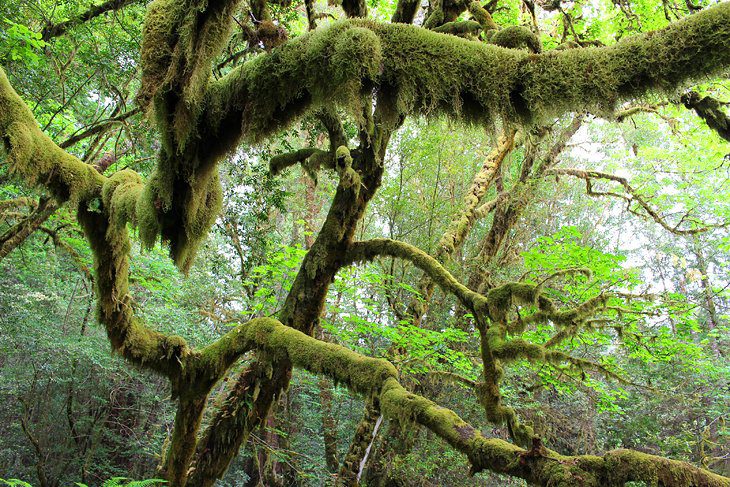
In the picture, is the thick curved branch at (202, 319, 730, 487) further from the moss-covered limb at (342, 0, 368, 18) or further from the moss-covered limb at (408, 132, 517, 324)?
the moss-covered limb at (408, 132, 517, 324)

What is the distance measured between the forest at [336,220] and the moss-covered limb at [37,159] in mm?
17

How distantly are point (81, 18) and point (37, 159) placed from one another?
3459mm

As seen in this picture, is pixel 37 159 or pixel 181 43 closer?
pixel 181 43

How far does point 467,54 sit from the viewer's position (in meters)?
2.34

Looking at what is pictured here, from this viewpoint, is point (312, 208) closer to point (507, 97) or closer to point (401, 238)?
point (401, 238)

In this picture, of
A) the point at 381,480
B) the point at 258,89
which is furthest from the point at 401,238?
the point at 258,89

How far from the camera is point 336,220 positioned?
534 centimetres

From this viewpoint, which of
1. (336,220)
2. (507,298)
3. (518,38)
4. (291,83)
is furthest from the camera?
(336,220)

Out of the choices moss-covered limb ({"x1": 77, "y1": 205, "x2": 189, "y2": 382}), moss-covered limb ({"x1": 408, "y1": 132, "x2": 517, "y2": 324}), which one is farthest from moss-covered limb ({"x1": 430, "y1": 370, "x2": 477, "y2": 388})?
moss-covered limb ({"x1": 77, "y1": 205, "x2": 189, "y2": 382})

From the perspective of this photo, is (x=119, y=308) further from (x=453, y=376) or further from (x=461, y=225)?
(x=461, y=225)

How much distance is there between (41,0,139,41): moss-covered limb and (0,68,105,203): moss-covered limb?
2903 millimetres

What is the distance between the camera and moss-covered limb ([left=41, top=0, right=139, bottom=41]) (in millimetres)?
5871

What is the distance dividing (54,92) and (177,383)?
625 centimetres

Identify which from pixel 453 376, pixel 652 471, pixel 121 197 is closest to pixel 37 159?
pixel 121 197
